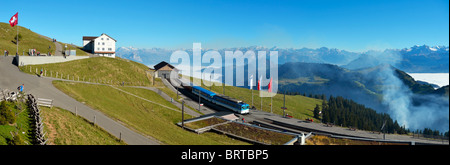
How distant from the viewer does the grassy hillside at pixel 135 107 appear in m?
40.0

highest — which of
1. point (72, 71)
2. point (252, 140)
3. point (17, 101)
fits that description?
point (72, 71)

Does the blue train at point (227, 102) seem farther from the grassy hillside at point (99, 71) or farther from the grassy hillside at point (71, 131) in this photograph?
the grassy hillside at point (71, 131)

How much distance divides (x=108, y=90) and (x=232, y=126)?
3224cm

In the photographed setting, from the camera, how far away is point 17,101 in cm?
2834

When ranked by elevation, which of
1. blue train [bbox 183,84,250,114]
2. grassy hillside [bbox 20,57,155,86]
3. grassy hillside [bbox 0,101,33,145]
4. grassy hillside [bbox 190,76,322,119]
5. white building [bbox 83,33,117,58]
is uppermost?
white building [bbox 83,33,117,58]

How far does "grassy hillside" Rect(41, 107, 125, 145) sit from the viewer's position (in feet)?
74.4

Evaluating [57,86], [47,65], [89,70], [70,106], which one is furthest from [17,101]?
[89,70]

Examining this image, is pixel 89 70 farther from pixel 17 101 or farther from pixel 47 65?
pixel 17 101

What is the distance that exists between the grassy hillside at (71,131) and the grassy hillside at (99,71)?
35323 mm

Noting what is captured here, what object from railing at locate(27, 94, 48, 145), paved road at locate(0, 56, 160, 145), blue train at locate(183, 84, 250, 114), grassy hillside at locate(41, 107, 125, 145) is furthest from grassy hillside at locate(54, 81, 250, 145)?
blue train at locate(183, 84, 250, 114)

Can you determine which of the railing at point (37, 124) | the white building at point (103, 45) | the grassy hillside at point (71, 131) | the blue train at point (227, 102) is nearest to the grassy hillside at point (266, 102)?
the blue train at point (227, 102)

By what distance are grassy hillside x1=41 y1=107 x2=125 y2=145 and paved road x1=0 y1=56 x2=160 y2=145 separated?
1.47 m

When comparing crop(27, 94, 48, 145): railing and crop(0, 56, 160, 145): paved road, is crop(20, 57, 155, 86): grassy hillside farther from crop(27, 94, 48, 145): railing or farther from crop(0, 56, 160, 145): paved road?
crop(27, 94, 48, 145): railing
